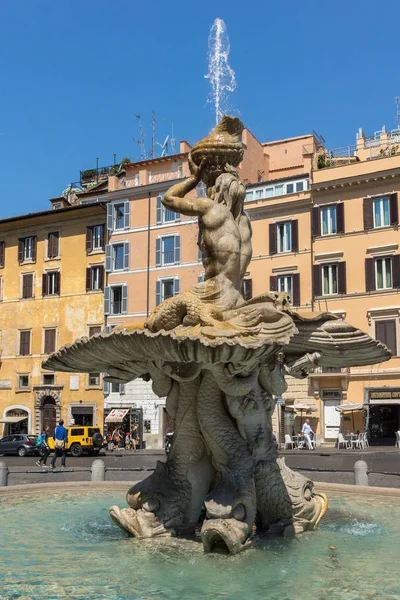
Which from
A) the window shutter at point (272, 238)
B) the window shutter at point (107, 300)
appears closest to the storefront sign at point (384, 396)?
the window shutter at point (272, 238)

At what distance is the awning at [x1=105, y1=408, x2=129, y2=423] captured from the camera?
39.8 metres

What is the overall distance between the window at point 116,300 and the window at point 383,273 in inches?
606

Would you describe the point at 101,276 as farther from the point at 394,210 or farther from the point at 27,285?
the point at 394,210

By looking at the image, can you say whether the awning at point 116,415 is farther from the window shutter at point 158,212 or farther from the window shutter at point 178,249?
the window shutter at point 158,212

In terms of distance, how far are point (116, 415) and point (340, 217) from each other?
1660 cm

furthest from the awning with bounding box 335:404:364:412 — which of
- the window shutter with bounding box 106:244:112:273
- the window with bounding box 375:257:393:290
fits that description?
the window shutter with bounding box 106:244:112:273

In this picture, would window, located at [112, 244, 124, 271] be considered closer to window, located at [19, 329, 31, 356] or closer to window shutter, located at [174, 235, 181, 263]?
window shutter, located at [174, 235, 181, 263]

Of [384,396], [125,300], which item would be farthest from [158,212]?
[384,396]

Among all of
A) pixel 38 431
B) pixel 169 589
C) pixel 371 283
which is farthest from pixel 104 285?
pixel 169 589

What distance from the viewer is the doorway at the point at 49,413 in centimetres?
4403

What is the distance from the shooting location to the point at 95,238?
149 ft

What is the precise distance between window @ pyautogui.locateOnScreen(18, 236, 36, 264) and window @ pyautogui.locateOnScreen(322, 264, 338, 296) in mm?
20133

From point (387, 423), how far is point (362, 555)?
3069 centimetres

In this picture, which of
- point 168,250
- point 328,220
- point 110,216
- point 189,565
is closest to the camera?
point 189,565
